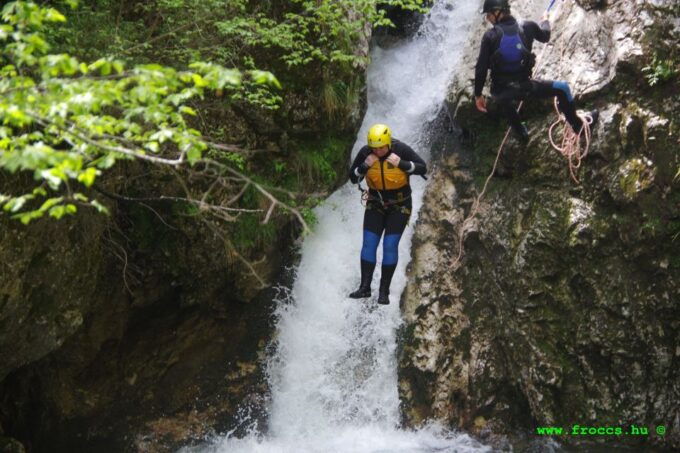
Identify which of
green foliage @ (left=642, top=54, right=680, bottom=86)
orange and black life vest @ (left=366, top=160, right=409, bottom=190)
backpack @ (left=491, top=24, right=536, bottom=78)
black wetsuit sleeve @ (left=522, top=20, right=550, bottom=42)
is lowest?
orange and black life vest @ (left=366, top=160, right=409, bottom=190)

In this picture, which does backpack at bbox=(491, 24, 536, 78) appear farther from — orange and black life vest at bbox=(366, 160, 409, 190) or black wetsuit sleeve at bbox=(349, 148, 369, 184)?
black wetsuit sleeve at bbox=(349, 148, 369, 184)

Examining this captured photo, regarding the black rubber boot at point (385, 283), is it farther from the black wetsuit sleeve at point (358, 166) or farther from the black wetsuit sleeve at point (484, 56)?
the black wetsuit sleeve at point (484, 56)

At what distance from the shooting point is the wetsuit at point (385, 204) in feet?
22.6

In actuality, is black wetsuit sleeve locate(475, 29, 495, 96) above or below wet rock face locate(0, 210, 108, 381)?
above

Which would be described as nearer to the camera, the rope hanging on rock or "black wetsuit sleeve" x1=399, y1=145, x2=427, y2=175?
"black wetsuit sleeve" x1=399, y1=145, x2=427, y2=175

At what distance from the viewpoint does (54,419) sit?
7.96 m

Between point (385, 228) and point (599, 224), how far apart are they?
8.04ft

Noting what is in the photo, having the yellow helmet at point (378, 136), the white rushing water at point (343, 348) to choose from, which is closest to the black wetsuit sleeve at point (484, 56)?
the yellow helmet at point (378, 136)

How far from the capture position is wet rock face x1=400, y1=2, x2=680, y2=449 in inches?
256

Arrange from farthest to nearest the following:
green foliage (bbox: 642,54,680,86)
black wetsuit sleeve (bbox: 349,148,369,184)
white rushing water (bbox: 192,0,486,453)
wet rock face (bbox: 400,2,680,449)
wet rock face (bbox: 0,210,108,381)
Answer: white rushing water (bbox: 192,0,486,453), black wetsuit sleeve (bbox: 349,148,369,184), wet rock face (bbox: 400,2,680,449), green foliage (bbox: 642,54,680,86), wet rock face (bbox: 0,210,108,381)

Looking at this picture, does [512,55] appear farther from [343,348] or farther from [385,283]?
[343,348]

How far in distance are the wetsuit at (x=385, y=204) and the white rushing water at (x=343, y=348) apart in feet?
5.01

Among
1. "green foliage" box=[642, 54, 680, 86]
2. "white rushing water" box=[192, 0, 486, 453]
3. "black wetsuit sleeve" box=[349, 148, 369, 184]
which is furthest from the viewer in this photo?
"white rushing water" box=[192, 0, 486, 453]

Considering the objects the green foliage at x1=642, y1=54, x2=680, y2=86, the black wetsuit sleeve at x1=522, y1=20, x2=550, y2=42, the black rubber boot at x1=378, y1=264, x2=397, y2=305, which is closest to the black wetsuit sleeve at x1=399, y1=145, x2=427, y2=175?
the black rubber boot at x1=378, y1=264, x2=397, y2=305
